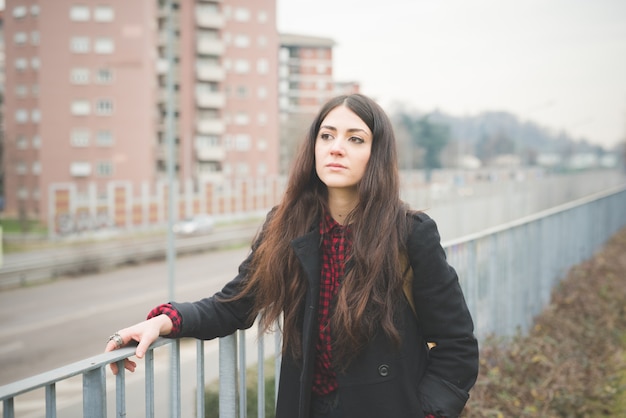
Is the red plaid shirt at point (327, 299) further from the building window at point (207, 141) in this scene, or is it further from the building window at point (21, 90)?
the building window at point (21, 90)

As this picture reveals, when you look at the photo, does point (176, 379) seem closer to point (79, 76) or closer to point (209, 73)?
point (79, 76)

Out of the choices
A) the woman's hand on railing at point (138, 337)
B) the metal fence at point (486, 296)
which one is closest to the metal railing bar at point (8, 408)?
the metal fence at point (486, 296)

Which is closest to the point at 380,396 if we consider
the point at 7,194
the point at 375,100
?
→ the point at 375,100

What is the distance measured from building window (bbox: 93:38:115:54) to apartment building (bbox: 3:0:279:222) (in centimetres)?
11

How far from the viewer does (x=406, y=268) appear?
1855mm

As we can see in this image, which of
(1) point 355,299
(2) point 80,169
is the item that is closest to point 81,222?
(2) point 80,169

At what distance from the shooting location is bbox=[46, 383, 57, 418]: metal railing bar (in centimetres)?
146

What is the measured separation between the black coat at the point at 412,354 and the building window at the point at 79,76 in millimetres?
50092

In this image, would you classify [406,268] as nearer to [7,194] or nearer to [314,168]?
[314,168]

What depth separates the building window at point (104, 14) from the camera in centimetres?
4650

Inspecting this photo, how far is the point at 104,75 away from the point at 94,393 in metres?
49.5

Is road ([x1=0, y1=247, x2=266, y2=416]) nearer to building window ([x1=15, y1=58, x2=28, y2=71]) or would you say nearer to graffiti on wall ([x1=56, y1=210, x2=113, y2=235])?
graffiti on wall ([x1=56, y1=210, x2=113, y2=235])

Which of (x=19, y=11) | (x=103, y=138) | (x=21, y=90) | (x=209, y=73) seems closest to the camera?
(x=103, y=138)

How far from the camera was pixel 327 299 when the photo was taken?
1.88 metres
